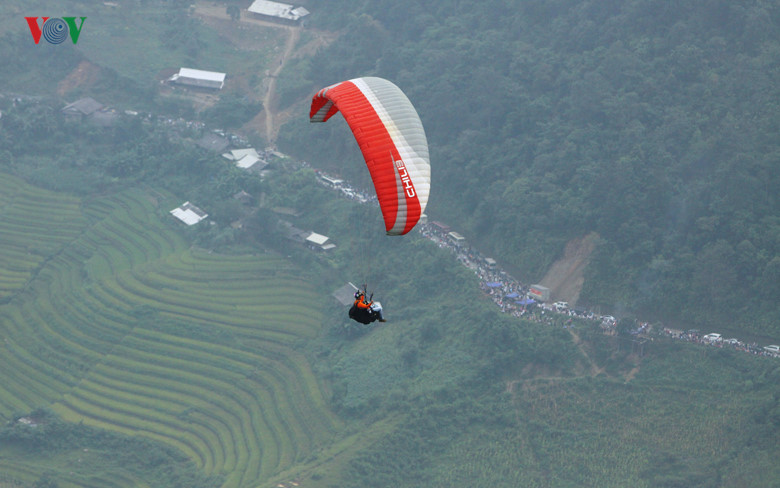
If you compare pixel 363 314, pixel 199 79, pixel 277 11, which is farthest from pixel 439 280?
pixel 277 11

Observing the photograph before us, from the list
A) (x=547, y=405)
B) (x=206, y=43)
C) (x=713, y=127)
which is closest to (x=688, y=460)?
(x=547, y=405)

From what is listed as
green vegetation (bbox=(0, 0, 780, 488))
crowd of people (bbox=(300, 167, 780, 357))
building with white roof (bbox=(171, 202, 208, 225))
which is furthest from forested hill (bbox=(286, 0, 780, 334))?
building with white roof (bbox=(171, 202, 208, 225))

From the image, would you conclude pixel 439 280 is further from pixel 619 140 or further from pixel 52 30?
pixel 52 30

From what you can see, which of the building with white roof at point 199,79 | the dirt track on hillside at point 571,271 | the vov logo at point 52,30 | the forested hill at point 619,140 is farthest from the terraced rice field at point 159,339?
the vov logo at point 52,30

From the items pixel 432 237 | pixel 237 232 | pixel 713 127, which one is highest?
pixel 713 127

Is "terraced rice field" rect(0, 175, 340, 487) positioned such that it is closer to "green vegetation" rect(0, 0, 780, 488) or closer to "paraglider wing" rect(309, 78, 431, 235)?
"green vegetation" rect(0, 0, 780, 488)

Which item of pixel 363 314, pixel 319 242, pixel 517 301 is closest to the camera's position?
pixel 363 314

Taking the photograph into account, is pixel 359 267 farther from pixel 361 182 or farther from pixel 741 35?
pixel 741 35

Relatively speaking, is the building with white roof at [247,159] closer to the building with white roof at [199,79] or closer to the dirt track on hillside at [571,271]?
the building with white roof at [199,79]
